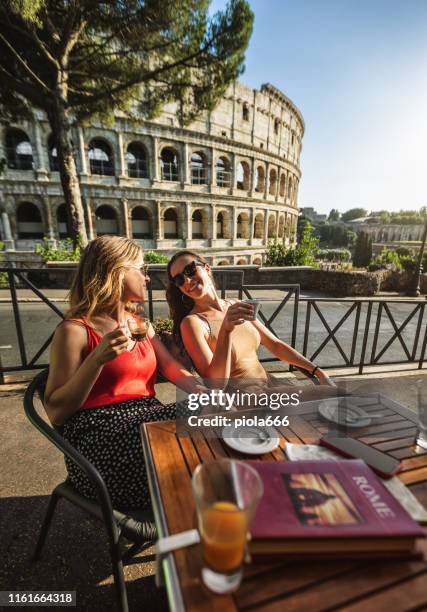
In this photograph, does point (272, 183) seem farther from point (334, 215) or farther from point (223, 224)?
point (334, 215)

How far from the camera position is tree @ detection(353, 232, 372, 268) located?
26.4 m

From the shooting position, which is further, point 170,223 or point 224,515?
point 170,223

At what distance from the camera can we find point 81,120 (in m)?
12.3

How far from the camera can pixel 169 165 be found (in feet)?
74.9

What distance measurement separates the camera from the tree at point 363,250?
26444 millimetres

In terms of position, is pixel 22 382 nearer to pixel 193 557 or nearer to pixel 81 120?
pixel 193 557

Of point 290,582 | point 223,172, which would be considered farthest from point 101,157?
point 290,582

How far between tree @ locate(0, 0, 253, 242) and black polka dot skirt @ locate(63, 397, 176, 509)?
11.2 meters

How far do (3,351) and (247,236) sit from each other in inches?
989

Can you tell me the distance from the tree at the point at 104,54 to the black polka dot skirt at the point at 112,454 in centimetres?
1118

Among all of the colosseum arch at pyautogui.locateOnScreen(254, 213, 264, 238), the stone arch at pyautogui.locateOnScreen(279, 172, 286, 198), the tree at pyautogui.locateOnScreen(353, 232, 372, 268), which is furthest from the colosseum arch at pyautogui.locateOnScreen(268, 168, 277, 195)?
the tree at pyautogui.locateOnScreen(353, 232, 372, 268)

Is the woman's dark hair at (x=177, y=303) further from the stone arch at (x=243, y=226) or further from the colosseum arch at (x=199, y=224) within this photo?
the stone arch at (x=243, y=226)

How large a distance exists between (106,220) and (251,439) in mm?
24553

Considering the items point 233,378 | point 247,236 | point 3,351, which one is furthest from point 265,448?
point 247,236
